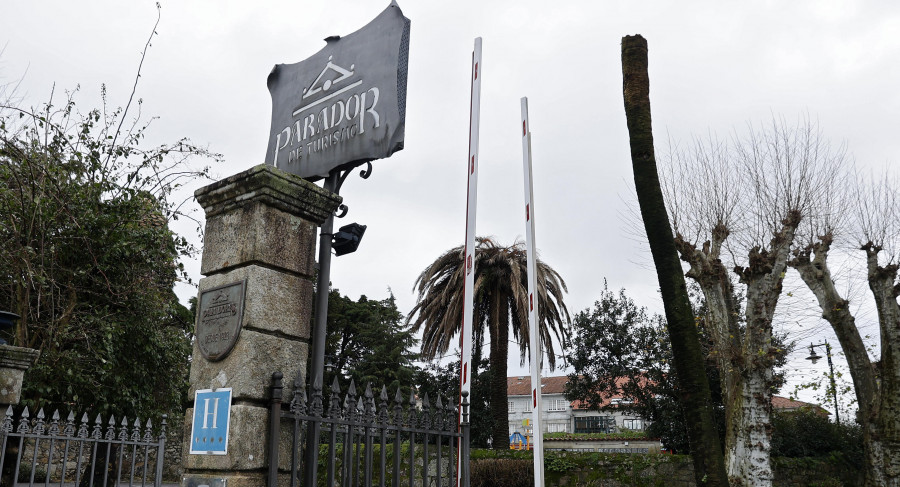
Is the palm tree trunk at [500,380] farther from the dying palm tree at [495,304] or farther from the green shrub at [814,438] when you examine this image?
the green shrub at [814,438]

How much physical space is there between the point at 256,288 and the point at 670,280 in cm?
500

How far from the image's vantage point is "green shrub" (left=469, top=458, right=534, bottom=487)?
653 inches

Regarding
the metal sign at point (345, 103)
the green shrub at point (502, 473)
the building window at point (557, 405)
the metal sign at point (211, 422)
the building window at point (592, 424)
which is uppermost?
the metal sign at point (345, 103)

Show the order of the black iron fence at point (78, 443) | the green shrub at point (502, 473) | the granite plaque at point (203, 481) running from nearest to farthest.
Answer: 1. the granite plaque at point (203, 481)
2. the black iron fence at point (78, 443)
3. the green shrub at point (502, 473)

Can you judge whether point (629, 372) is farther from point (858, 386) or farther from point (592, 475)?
point (858, 386)

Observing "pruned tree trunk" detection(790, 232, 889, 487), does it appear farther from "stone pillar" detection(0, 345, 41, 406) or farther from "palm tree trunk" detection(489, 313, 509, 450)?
"stone pillar" detection(0, 345, 41, 406)

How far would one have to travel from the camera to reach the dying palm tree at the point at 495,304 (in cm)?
2019

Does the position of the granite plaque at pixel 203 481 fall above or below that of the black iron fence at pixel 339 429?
below

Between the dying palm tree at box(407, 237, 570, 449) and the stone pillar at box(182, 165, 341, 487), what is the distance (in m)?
15.7

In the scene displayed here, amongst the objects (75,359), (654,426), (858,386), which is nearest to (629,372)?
(654,426)

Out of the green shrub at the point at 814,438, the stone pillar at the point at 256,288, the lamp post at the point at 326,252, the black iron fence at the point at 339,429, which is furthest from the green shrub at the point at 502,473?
the stone pillar at the point at 256,288

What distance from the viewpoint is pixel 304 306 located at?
4031 mm

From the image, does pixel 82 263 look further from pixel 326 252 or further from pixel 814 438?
pixel 814 438

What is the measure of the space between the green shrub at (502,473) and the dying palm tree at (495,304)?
3319mm
